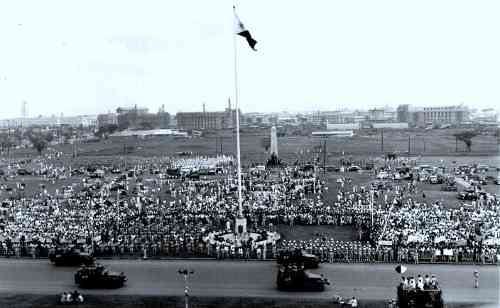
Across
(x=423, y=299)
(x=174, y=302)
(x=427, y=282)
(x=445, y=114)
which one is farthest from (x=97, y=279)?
(x=445, y=114)

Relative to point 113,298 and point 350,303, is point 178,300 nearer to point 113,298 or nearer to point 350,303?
point 113,298

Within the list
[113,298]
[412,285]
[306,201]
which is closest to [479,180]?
[306,201]

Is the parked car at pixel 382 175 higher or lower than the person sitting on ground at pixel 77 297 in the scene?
higher

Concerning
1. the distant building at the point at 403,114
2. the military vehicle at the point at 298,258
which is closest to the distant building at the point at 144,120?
the distant building at the point at 403,114

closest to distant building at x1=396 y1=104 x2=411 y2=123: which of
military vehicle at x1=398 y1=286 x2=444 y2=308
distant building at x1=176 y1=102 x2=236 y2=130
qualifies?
distant building at x1=176 y1=102 x2=236 y2=130

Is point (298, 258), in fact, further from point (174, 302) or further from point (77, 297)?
point (77, 297)

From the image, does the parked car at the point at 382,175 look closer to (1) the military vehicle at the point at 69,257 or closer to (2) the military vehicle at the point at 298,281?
(2) the military vehicle at the point at 298,281
